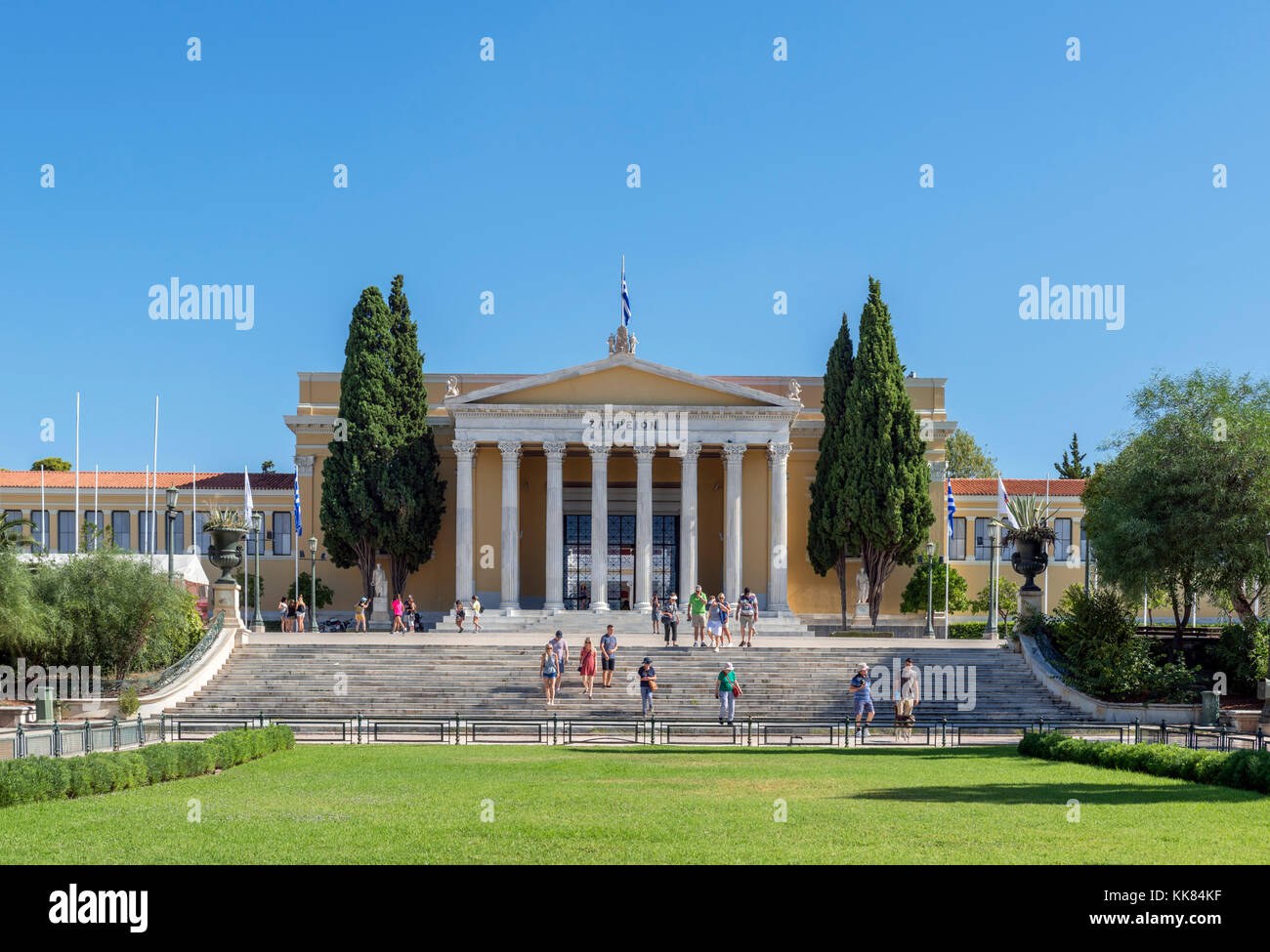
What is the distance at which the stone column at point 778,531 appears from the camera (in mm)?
48344

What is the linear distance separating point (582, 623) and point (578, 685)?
42.3 feet

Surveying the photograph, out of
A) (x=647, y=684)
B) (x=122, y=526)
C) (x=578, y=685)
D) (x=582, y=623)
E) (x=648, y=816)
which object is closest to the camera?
(x=648, y=816)

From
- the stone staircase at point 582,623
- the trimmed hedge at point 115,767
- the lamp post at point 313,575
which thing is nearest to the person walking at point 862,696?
the trimmed hedge at point 115,767

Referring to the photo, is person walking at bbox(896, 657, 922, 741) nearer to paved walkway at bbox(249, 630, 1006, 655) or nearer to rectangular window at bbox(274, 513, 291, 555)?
paved walkway at bbox(249, 630, 1006, 655)

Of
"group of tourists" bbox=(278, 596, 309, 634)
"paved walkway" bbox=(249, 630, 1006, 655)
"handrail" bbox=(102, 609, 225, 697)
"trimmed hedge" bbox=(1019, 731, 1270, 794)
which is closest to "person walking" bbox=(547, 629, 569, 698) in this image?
"paved walkway" bbox=(249, 630, 1006, 655)

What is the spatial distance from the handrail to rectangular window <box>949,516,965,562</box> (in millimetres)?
34947

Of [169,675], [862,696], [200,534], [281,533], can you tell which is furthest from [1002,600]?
[169,675]

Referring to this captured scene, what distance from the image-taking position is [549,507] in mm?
49562

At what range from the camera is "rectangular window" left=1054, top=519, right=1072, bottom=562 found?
5931cm

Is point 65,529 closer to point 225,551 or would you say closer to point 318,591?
point 318,591

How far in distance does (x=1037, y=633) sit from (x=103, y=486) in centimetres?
4214

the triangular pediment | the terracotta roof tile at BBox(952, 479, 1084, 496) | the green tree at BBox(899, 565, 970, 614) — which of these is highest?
the triangular pediment

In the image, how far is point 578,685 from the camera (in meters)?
33.7
